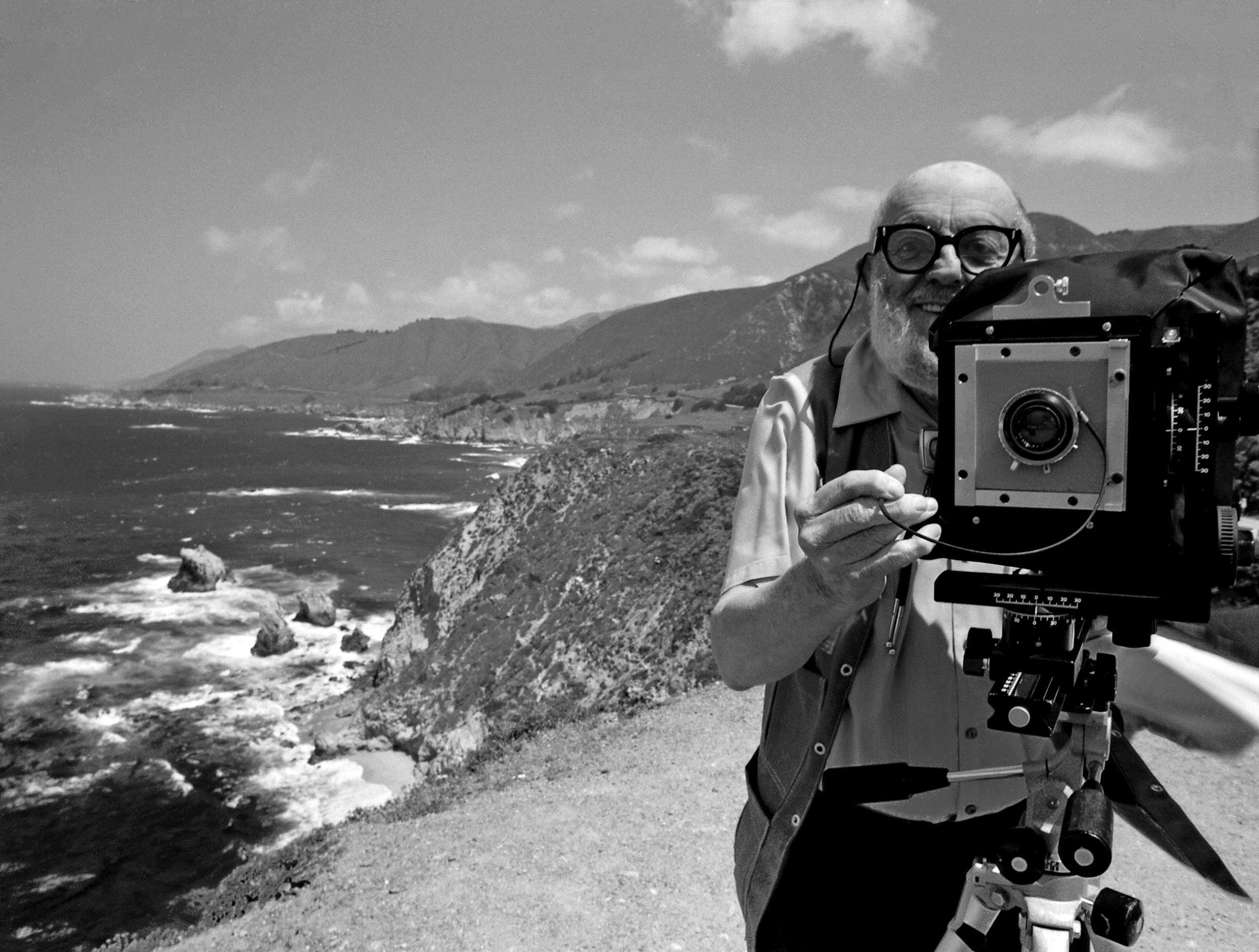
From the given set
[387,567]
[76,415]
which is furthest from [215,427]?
[387,567]

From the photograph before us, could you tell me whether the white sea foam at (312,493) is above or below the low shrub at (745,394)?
below

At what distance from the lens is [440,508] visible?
64938mm

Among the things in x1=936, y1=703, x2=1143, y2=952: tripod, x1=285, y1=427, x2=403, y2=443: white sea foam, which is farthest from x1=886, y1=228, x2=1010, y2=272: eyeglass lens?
x1=285, y1=427, x2=403, y2=443: white sea foam

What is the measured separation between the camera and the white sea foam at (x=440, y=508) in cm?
6278

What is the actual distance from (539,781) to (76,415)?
21387cm

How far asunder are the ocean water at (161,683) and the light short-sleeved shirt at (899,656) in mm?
10051

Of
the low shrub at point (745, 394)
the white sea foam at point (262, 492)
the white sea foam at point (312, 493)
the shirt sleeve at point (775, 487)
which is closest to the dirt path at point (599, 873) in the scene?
the shirt sleeve at point (775, 487)

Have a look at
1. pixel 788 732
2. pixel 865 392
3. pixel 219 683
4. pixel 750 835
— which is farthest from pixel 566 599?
pixel 865 392

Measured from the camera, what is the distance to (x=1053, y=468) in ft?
5.17

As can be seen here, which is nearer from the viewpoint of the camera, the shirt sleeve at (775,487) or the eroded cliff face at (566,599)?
the shirt sleeve at (775,487)

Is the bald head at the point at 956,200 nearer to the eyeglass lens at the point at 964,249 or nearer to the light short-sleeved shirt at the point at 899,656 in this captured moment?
the eyeglass lens at the point at 964,249

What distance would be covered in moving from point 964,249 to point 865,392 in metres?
0.37

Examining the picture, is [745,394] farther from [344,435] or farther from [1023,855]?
[344,435]

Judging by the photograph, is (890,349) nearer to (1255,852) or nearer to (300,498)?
(1255,852)
